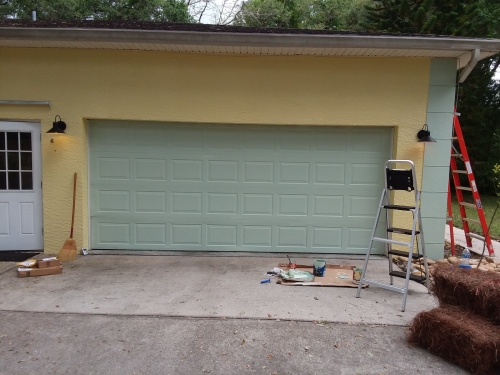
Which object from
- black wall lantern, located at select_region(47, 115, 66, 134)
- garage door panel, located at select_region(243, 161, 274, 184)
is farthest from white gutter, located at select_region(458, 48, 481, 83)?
black wall lantern, located at select_region(47, 115, 66, 134)

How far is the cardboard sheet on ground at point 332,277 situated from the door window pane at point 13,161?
171 inches

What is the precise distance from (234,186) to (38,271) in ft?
9.67

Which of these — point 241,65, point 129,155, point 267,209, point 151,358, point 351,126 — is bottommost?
point 151,358

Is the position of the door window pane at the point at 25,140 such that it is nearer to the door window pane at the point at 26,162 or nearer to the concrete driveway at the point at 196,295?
the door window pane at the point at 26,162

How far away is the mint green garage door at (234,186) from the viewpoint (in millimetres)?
5789

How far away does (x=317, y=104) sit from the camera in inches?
220

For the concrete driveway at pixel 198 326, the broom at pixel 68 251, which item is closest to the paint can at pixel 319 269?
the concrete driveway at pixel 198 326

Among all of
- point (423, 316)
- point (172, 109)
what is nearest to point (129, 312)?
point (423, 316)

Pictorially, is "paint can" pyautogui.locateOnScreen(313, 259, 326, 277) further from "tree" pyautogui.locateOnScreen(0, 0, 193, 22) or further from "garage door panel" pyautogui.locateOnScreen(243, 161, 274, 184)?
"tree" pyautogui.locateOnScreen(0, 0, 193, 22)

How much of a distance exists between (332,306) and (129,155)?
12.5 feet

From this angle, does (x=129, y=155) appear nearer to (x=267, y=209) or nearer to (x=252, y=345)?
(x=267, y=209)

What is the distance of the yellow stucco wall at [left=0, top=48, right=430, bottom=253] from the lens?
5.53 meters

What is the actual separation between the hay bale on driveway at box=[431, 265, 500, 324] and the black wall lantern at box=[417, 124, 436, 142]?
2.50m

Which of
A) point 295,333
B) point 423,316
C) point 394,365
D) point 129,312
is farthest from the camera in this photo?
point 129,312
